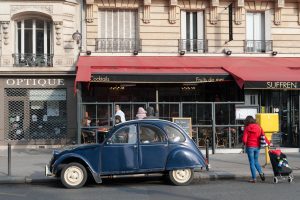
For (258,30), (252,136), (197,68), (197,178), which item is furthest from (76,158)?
(258,30)

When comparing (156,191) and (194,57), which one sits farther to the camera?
(194,57)

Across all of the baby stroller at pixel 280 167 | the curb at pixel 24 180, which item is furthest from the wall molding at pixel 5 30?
the baby stroller at pixel 280 167

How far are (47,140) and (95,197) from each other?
1066 cm

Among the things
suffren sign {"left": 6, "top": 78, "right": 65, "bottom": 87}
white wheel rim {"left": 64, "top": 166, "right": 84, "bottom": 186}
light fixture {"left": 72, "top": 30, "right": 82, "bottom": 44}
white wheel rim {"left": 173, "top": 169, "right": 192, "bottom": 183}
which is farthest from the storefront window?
white wheel rim {"left": 173, "top": 169, "right": 192, "bottom": 183}

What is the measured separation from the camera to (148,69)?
61.4 ft

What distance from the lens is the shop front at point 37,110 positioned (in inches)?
802

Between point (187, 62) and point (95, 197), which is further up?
point (187, 62)

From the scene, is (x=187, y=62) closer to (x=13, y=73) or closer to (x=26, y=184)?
(x=13, y=73)

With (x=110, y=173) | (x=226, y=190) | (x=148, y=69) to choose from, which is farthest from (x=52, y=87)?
(x=226, y=190)

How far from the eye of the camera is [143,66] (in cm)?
1889

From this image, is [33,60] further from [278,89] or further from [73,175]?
[73,175]

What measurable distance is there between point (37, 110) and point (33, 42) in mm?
2793

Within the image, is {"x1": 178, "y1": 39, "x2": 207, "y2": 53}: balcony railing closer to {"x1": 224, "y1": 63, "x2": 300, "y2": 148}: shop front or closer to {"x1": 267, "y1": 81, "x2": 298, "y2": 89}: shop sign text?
{"x1": 224, "y1": 63, "x2": 300, "y2": 148}: shop front

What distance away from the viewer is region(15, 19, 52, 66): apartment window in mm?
20547
